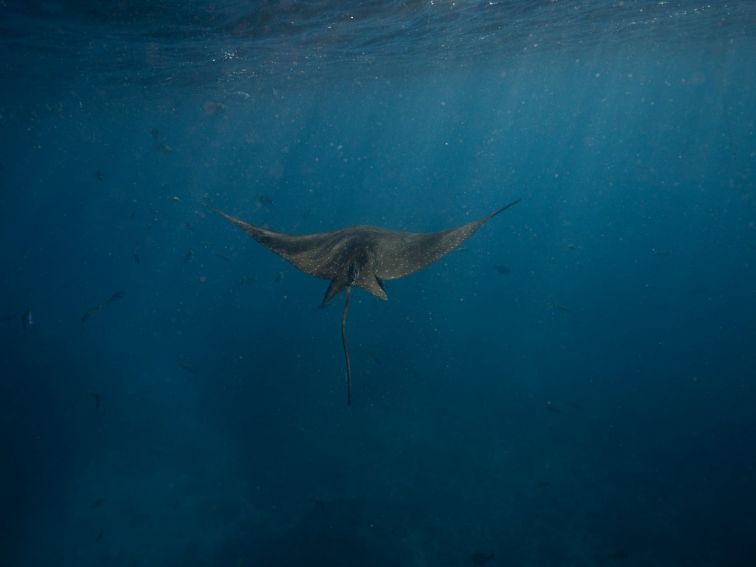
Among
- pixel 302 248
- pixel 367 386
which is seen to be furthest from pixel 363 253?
pixel 367 386

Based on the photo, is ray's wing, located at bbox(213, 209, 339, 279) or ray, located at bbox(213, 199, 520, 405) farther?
ray's wing, located at bbox(213, 209, 339, 279)

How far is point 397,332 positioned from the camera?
19703mm

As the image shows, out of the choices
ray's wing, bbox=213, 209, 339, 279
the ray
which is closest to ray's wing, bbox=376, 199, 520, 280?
the ray

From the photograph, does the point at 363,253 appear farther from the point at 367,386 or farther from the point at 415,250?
the point at 367,386

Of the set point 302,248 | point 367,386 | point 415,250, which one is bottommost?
point 367,386

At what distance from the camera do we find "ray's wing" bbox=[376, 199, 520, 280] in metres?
5.65

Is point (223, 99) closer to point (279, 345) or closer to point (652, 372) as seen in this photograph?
point (279, 345)

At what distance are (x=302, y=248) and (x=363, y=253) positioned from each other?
0.99 metres

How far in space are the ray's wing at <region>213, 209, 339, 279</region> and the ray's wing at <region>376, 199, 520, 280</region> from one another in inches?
28.8

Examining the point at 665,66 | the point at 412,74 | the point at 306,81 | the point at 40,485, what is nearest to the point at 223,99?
the point at 306,81

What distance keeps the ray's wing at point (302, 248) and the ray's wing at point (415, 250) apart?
73 cm

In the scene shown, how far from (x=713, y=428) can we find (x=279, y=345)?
16051 mm

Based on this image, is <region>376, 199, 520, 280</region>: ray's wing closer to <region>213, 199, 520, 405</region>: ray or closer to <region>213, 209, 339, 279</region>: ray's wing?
<region>213, 199, 520, 405</region>: ray

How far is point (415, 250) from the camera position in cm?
598
